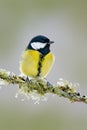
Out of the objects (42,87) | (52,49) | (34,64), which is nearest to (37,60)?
(34,64)

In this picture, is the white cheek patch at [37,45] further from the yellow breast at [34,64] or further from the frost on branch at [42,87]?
the frost on branch at [42,87]

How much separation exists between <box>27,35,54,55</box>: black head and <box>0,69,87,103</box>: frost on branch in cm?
18

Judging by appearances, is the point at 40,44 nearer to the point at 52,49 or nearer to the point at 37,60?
the point at 37,60

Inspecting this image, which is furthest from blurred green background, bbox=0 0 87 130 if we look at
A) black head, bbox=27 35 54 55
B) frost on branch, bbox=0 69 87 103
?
frost on branch, bbox=0 69 87 103

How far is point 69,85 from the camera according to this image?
150 cm

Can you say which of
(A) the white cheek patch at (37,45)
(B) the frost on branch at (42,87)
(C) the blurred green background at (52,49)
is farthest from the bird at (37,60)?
(C) the blurred green background at (52,49)

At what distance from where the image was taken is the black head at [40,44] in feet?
5.61

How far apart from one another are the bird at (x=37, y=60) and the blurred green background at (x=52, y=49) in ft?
6.54

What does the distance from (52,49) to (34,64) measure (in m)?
3.20

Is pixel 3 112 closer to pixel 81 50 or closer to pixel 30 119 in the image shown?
pixel 30 119
